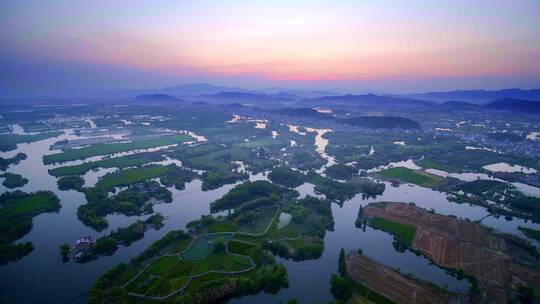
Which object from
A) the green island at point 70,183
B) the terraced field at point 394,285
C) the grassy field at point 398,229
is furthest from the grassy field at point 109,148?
the terraced field at point 394,285

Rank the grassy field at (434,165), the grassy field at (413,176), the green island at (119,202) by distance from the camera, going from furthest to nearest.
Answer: the grassy field at (434,165), the grassy field at (413,176), the green island at (119,202)

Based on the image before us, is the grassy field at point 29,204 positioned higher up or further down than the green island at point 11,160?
higher up

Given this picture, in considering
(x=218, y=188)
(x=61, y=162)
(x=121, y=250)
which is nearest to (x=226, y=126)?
(x=61, y=162)

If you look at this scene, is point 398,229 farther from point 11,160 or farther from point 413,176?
point 11,160

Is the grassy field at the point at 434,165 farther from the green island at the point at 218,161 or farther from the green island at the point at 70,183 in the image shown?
the green island at the point at 70,183

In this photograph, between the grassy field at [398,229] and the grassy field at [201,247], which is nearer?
the grassy field at [201,247]

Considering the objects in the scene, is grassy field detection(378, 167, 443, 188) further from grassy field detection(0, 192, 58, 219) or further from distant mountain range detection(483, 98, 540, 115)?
distant mountain range detection(483, 98, 540, 115)

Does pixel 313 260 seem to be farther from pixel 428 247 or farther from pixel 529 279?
A: pixel 529 279
